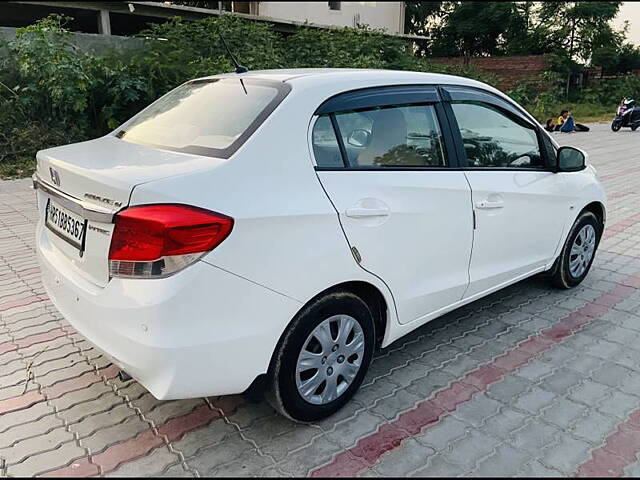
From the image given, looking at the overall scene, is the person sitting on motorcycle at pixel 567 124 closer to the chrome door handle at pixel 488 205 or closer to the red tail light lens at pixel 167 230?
the chrome door handle at pixel 488 205

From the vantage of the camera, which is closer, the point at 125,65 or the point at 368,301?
the point at 368,301

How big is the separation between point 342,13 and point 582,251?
2490 centimetres

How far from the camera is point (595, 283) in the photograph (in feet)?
14.5

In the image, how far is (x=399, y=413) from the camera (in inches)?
103

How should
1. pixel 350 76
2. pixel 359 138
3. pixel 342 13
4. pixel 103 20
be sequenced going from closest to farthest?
pixel 359 138 < pixel 350 76 < pixel 103 20 < pixel 342 13

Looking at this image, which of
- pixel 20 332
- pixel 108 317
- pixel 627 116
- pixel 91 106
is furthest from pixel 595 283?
pixel 627 116

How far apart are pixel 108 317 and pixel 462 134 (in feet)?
7.09

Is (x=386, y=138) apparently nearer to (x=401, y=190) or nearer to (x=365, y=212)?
(x=401, y=190)

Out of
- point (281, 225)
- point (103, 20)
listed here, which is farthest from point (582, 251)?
point (103, 20)

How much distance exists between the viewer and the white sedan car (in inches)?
78.6

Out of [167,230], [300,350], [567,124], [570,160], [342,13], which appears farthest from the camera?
[342,13]

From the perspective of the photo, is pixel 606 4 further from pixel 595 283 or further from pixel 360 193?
pixel 360 193

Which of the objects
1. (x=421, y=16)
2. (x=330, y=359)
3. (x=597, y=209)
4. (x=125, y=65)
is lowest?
Result: (x=330, y=359)

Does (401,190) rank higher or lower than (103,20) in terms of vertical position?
lower
